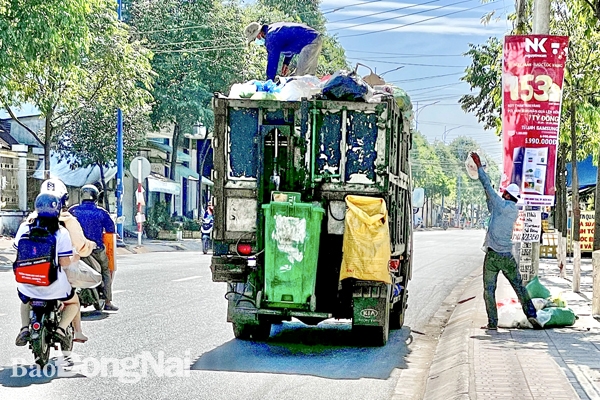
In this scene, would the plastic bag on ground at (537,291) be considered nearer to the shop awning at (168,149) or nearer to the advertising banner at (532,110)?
the advertising banner at (532,110)

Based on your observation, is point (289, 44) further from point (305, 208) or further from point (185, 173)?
point (185, 173)

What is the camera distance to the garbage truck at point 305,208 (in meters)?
10.0

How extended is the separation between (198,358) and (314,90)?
3.37 metres

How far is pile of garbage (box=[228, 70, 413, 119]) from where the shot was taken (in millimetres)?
10375

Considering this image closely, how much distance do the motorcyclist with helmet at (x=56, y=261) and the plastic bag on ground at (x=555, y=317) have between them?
6204 millimetres

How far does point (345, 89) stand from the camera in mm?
10359

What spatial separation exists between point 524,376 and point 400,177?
3.99 m

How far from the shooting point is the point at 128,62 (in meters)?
29.6

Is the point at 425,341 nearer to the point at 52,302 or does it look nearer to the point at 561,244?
the point at 52,302

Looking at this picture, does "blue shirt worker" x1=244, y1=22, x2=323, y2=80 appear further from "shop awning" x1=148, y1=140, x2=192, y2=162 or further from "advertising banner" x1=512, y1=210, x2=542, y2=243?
"shop awning" x1=148, y1=140, x2=192, y2=162

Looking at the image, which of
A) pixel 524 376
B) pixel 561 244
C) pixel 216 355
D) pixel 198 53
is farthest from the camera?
pixel 198 53

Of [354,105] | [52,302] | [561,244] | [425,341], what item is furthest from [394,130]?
[561,244]

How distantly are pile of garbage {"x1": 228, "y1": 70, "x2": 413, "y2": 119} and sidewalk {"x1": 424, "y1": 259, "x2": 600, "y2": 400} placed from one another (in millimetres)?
3020

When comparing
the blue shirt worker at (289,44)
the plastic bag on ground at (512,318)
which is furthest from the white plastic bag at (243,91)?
the plastic bag on ground at (512,318)
